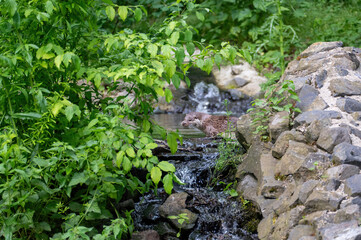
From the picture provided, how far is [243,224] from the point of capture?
3713 mm

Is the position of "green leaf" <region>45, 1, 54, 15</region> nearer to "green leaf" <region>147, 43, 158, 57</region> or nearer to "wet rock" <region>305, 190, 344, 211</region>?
"green leaf" <region>147, 43, 158, 57</region>

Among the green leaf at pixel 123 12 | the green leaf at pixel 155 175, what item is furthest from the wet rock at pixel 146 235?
the green leaf at pixel 123 12

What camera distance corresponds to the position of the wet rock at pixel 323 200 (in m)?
2.79

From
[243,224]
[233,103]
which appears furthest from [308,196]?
[233,103]

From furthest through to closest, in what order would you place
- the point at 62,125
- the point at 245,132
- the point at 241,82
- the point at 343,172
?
the point at 241,82
the point at 245,132
the point at 62,125
the point at 343,172

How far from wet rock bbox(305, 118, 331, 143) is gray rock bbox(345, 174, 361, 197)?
691 mm

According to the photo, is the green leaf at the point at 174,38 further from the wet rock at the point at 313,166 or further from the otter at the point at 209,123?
the otter at the point at 209,123

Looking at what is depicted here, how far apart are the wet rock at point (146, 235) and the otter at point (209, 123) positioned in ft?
9.05

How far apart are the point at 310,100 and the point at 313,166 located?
93 centimetres

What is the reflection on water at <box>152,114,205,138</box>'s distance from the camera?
20.5ft

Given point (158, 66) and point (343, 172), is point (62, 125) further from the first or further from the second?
point (343, 172)

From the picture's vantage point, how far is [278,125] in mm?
3986

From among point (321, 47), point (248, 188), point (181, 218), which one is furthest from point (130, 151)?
point (321, 47)

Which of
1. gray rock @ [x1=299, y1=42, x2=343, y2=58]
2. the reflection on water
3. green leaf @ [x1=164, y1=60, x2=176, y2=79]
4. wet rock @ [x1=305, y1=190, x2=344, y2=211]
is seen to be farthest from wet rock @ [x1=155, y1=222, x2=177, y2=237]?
gray rock @ [x1=299, y1=42, x2=343, y2=58]
